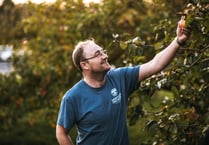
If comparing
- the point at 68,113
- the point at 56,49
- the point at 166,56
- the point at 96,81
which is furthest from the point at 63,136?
the point at 56,49

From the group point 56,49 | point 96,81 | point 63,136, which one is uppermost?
point 96,81

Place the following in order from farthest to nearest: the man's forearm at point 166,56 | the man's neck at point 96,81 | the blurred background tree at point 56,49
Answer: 1. the blurred background tree at point 56,49
2. the man's neck at point 96,81
3. the man's forearm at point 166,56

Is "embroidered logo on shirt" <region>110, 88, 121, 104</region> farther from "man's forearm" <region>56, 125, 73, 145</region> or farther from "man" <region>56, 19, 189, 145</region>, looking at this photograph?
"man's forearm" <region>56, 125, 73, 145</region>

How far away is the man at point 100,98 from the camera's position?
433 cm

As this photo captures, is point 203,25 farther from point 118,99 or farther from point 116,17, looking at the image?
point 116,17

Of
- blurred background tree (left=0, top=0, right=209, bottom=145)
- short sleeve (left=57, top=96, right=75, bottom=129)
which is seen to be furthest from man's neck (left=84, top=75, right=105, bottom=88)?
blurred background tree (left=0, top=0, right=209, bottom=145)

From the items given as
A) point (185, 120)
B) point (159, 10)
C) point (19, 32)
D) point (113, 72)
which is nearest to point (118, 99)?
point (113, 72)

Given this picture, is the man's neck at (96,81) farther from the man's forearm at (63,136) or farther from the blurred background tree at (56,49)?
the blurred background tree at (56,49)

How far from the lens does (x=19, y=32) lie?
15539 mm

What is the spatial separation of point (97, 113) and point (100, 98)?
117 mm

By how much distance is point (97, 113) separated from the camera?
14.2 ft

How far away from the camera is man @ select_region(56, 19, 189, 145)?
433cm

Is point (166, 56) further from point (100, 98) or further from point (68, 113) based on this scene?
point (68, 113)

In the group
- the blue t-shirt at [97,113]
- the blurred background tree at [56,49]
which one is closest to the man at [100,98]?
the blue t-shirt at [97,113]
